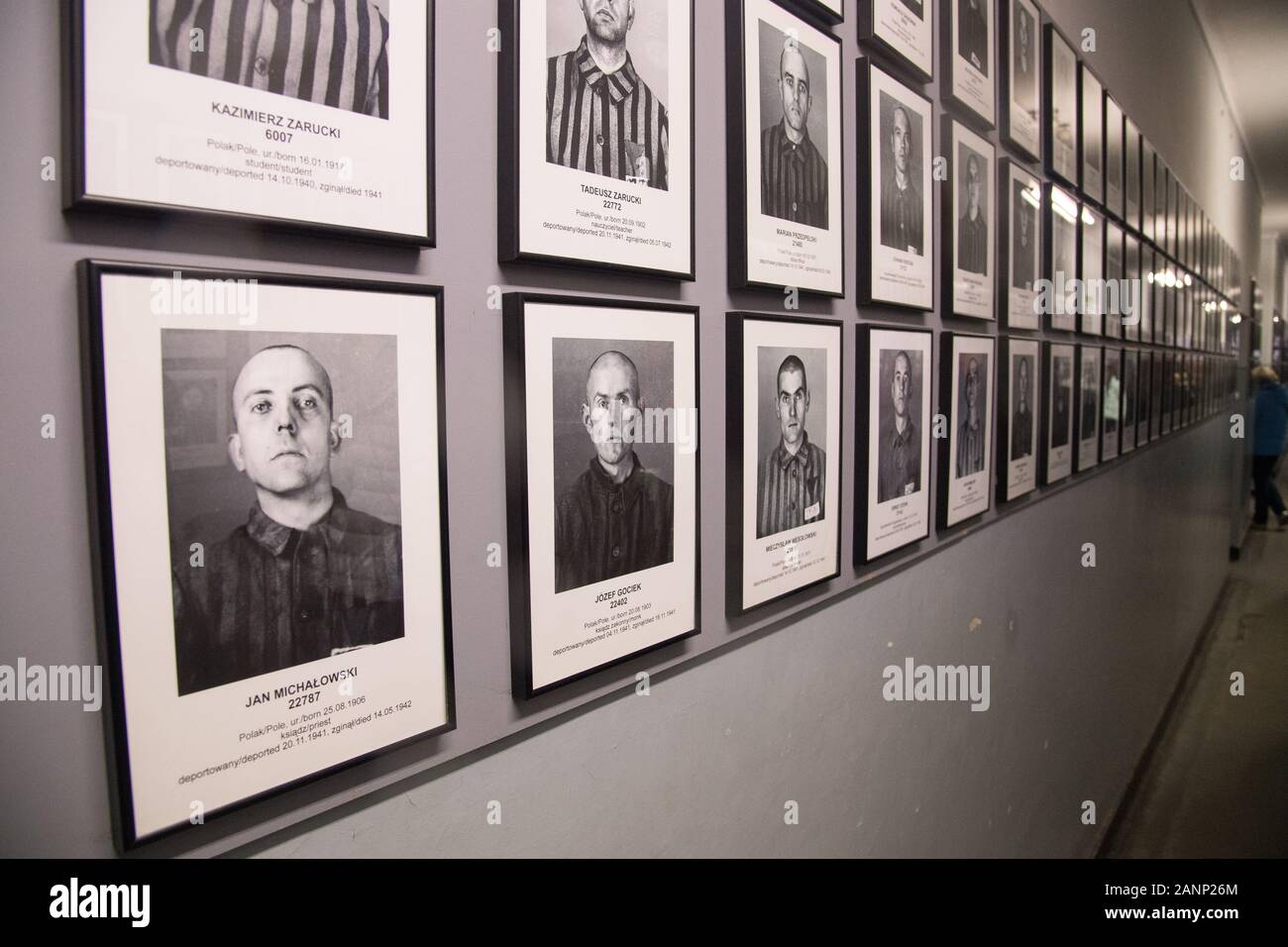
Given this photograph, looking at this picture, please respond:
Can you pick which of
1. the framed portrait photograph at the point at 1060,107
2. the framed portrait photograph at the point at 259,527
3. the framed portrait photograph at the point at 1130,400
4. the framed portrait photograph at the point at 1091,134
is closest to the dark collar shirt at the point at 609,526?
the framed portrait photograph at the point at 259,527

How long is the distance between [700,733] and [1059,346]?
5.93ft

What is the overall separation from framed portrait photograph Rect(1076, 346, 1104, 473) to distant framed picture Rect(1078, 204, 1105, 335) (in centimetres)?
8

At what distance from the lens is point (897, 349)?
4.80ft

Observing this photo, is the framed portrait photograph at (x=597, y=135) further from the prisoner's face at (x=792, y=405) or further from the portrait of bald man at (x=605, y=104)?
the prisoner's face at (x=792, y=405)

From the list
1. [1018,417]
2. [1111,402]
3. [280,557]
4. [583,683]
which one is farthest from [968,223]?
[280,557]

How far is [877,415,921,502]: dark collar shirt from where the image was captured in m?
1.43

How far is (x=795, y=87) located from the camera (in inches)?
44.8

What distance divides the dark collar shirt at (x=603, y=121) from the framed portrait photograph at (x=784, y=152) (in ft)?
0.56

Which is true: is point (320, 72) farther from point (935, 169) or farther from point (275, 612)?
point (935, 169)

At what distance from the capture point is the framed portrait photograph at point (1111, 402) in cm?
274

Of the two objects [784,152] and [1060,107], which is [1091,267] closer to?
[1060,107]

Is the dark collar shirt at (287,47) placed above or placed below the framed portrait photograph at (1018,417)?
above

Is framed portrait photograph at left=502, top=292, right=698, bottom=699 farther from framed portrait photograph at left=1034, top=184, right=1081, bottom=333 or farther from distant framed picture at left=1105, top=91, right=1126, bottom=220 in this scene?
distant framed picture at left=1105, top=91, right=1126, bottom=220

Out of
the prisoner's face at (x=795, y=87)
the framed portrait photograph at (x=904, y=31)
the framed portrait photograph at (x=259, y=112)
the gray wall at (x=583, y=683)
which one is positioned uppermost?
the framed portrait photograph at (x=904, y=31)
